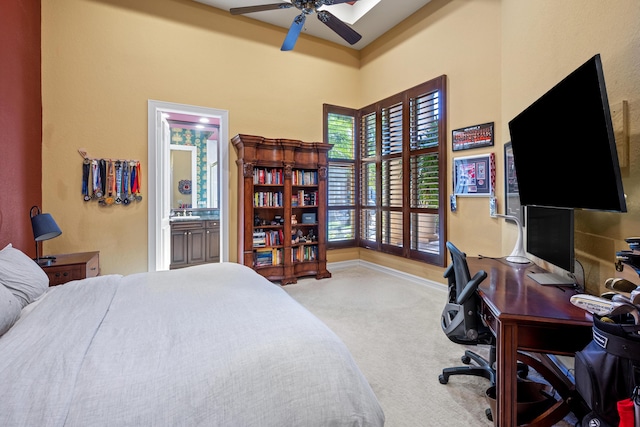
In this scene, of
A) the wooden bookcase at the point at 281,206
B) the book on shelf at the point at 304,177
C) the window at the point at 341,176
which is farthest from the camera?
the window at the point at 341,176

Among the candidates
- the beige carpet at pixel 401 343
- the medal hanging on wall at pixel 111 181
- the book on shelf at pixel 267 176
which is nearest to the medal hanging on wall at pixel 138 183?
the medal hanging on wall at pixel 111 181

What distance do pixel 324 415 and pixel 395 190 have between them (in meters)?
3.82

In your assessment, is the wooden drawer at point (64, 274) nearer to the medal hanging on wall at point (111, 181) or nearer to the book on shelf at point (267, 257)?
the medal hanging on wall at point (111, 181)

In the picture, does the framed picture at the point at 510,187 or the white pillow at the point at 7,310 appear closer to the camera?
the white pillow at the point at 7,310

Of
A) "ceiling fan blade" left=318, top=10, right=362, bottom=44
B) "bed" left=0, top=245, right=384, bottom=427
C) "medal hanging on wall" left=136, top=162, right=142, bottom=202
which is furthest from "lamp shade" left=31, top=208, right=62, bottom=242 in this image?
"ceiling fan blade" left=318, top=10, right=362, bottom=44

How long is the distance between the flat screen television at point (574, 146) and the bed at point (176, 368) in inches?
53.6

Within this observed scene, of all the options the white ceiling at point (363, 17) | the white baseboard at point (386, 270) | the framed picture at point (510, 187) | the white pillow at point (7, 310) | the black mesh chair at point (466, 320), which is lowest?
the white baseboard at point (386, 270)

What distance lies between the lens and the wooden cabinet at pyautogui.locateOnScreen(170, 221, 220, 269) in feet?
16.9

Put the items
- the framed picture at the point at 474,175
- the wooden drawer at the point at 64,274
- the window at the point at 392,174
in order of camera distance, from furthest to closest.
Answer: the window at the point at 392,174
the framed picture at the point at 474,175
the wooden drawer at the point at 64,274

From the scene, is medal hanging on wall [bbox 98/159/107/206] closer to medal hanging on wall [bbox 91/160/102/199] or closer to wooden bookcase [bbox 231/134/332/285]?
medal hanging on wall [bbox 91/160/102/199]

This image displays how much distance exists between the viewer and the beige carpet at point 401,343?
68.1 inches

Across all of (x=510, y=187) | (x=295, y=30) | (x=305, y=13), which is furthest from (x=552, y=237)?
(x=295, y=30)

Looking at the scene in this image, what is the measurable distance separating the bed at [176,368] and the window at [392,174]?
304cm

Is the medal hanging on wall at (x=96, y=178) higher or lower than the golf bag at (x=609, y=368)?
higher
